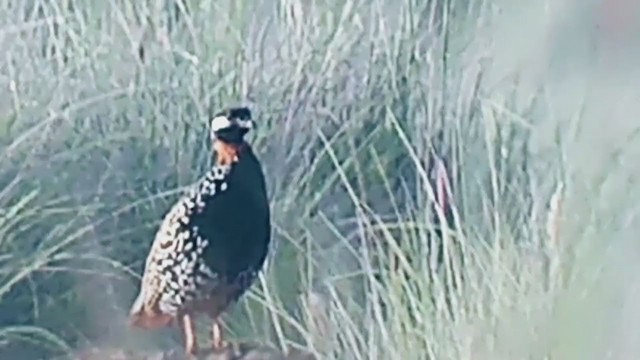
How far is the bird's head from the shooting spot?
3.25 feet

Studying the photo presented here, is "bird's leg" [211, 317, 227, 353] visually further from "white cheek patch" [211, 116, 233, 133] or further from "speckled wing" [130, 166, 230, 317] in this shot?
"white cheek patch" [211, 116, 233, 133]

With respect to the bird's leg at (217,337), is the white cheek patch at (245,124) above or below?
above

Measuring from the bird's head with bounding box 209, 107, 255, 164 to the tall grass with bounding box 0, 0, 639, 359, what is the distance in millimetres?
12

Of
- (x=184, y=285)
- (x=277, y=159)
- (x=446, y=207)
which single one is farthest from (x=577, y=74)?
(x=184, y=285)

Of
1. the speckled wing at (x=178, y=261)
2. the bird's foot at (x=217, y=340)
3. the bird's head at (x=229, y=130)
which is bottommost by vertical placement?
the bird's foot at (x=217, y=340)

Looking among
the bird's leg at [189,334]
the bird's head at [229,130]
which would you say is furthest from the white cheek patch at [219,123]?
the bird's leg at [189,334]

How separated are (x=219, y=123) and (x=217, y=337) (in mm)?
190

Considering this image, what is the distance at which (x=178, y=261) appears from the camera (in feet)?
3.22

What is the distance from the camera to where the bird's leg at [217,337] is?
0.99 metres

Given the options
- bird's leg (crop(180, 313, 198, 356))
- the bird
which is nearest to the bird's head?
the bird

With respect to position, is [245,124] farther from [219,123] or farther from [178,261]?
[178,261]

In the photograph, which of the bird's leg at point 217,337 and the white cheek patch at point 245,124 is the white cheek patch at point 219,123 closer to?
the white cheek patch at point 245,124

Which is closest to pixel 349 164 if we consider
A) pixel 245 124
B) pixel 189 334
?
pixel 245 124

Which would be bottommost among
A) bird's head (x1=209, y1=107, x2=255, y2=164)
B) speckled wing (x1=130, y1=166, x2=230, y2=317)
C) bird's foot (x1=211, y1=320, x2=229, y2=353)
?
bird's foot (x1=211, y1=320, x2=229, y2=353)
